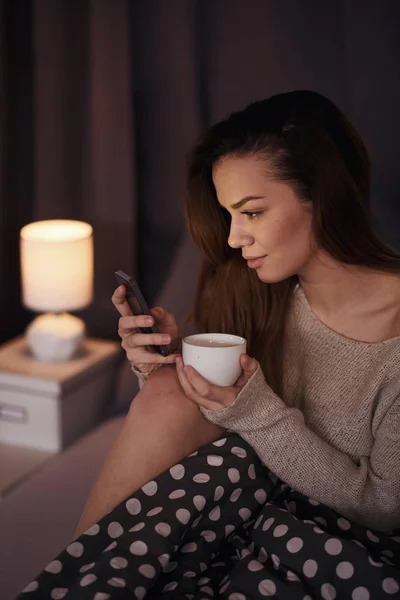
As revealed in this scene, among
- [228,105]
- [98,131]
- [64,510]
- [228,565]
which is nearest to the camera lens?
[228,565]

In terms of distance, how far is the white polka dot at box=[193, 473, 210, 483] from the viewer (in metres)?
1.19

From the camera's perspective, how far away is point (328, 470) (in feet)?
3.94

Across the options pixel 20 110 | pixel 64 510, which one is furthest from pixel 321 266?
pixel 20 110

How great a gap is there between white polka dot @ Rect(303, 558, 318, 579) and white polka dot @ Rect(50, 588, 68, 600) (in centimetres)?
32

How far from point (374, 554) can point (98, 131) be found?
1375 mm

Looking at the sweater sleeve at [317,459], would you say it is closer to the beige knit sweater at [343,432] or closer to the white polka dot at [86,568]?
the beige knit sweater at [343,432]

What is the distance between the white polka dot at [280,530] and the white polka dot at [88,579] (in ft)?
0.88

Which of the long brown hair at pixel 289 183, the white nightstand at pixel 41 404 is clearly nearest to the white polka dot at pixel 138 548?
the long brown hair at pixel 289 183

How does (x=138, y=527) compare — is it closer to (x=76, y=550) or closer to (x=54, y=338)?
(x=76, y=550)

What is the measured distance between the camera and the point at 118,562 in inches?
40.2

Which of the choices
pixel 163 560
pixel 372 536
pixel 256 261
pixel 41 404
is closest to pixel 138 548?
pixel 163 560

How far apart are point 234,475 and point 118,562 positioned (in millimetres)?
262

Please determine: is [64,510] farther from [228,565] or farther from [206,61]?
[206,61]

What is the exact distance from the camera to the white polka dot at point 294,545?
42.0 inches
